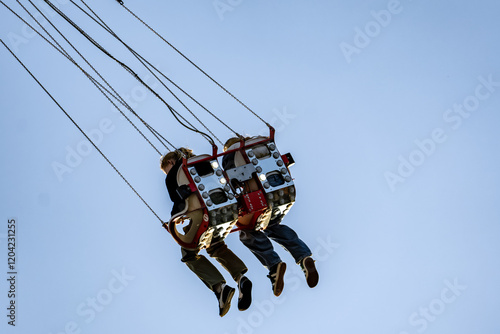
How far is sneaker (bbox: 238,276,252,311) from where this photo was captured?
56.0 ft

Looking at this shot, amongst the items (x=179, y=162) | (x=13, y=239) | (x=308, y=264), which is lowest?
(x=308, y=264)

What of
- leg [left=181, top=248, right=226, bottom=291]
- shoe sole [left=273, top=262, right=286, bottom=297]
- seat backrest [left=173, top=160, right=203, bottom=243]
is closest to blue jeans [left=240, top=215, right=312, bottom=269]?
shoe sole [left=273, top=262, right=286, bottom=297]

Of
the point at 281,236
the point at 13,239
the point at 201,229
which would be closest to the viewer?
the point at 201,229

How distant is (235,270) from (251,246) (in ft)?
1.63

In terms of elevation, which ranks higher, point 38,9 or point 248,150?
point 38,9

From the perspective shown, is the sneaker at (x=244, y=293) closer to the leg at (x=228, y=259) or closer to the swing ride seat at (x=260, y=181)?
the leg at (x=228, y=259)

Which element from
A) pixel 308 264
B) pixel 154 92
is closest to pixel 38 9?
pixel 154 92

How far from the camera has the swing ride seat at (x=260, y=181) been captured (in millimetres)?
17031

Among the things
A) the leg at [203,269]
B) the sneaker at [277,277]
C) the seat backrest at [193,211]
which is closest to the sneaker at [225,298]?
the leg at [203,269]

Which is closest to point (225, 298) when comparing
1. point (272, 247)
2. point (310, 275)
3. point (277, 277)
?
point (277, 277)

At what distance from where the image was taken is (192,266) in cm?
1727

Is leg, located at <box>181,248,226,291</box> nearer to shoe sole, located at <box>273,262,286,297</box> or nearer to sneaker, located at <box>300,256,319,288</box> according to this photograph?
shoe sole, located at <box>273,262,286,297</box>

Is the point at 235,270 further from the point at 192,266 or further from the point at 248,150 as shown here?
the point at 248,150

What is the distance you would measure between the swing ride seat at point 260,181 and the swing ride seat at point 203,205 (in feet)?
1.06
